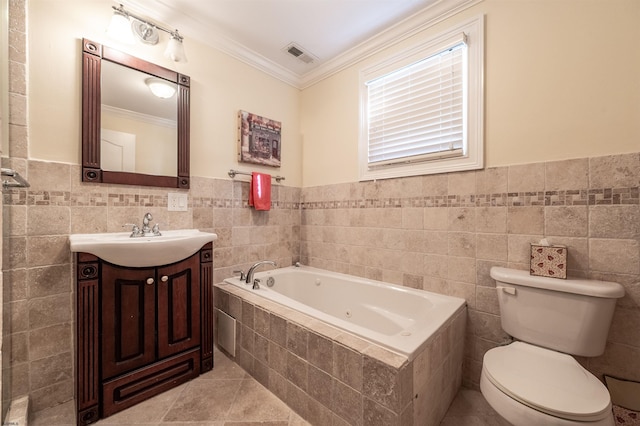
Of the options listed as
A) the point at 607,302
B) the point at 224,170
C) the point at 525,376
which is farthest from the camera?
the point at 224,170

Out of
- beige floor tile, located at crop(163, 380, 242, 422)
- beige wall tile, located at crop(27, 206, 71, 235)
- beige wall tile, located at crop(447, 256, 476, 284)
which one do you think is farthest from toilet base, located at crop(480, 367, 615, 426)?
beige wall tile, located at crop(27, 206, 71, 235)

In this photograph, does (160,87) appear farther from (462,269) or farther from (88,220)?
(462,269)

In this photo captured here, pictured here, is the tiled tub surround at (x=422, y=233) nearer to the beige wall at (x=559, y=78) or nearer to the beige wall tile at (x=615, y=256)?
the beige wall tile at (x=615, y=256)

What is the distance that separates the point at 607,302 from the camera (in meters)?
1.22

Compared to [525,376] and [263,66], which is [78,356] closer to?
[525,376]

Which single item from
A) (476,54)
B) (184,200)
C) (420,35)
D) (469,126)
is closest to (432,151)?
(469,126)

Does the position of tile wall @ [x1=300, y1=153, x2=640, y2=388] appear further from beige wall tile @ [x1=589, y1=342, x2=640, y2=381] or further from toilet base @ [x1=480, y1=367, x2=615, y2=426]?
toilet base @ [x1=480, y1=367, x2=615, y2=426]

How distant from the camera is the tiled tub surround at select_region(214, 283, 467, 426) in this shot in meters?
1.10

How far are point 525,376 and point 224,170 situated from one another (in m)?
2.23

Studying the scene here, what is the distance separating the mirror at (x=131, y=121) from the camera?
5.24 ft

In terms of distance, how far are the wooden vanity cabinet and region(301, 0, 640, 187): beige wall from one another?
6.73 feet

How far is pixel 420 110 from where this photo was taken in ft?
6.41

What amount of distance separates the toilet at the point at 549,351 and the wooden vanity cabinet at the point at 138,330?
1615 mm

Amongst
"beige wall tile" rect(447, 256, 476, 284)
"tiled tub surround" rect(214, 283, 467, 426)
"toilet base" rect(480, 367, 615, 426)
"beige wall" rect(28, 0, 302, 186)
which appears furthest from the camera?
"beige wall tile" rect(447, 256, 476, 284)
